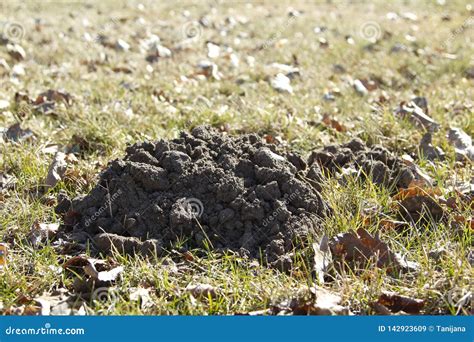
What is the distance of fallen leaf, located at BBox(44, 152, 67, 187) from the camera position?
12.4 ft

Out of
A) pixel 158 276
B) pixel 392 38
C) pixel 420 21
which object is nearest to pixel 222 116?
pixel 158 276

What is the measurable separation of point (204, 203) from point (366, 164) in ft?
3.50

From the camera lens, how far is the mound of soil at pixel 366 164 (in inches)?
149

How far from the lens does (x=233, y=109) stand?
512 cm

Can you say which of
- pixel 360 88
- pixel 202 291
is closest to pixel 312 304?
pixel 202 291

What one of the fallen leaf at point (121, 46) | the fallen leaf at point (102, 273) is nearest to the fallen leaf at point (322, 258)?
the fallen leaf at point (102, 273)

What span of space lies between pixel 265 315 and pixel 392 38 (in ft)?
20.3

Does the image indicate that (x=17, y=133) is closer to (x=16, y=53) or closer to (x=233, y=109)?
(x=233, y=109)

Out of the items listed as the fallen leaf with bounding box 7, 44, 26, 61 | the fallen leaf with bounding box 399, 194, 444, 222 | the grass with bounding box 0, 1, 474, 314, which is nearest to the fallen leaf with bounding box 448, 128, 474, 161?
the grass with bounding box 0, 1, 474, 314

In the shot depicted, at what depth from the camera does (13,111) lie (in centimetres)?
502

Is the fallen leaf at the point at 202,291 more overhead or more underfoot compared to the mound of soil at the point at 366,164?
more underfoot

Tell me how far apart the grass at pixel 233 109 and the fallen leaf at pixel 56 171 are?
0.16ft

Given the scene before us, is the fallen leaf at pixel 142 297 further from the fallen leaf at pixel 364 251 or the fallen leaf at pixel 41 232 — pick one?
the fallen leaf at pixel 364 251

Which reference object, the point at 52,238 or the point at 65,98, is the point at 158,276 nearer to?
the point at 52,238
